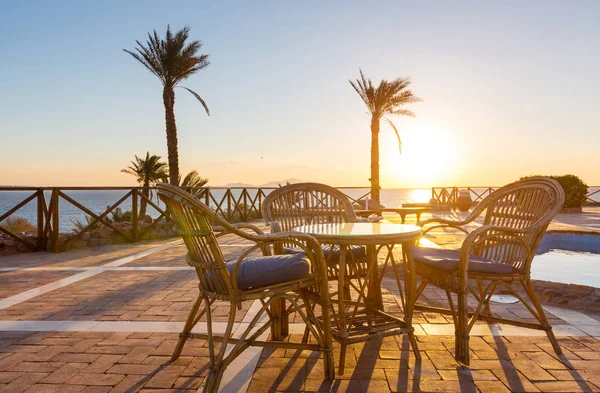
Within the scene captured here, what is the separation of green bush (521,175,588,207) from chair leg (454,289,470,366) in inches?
540

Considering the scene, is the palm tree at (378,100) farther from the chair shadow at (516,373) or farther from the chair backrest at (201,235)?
the chair backrest at (201,235)

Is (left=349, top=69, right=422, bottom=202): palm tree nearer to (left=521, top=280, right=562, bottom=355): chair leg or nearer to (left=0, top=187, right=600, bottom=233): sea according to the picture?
(left=0, top=187, right=600, bottom=233): sea

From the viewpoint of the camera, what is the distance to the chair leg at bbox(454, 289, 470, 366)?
191 cm

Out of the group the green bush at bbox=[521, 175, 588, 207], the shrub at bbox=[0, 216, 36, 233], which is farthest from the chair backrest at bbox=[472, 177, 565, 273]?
the shrub at bbox=[0, 216, 36, 233]

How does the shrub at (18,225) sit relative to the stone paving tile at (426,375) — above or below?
above

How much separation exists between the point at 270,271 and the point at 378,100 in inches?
567

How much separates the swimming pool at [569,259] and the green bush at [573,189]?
7.94 metres

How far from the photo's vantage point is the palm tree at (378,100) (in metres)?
15.2

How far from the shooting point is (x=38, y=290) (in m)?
3.56

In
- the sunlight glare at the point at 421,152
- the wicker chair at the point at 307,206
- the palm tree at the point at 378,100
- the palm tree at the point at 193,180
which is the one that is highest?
the palm tree at the point at 378,100

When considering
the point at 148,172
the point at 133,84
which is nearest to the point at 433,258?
the point at 133,84

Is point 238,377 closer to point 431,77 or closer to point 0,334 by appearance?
point 0,334

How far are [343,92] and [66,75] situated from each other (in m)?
9.80

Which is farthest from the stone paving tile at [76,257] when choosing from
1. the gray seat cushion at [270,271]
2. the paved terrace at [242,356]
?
the gray seat cushion at [270,271]
